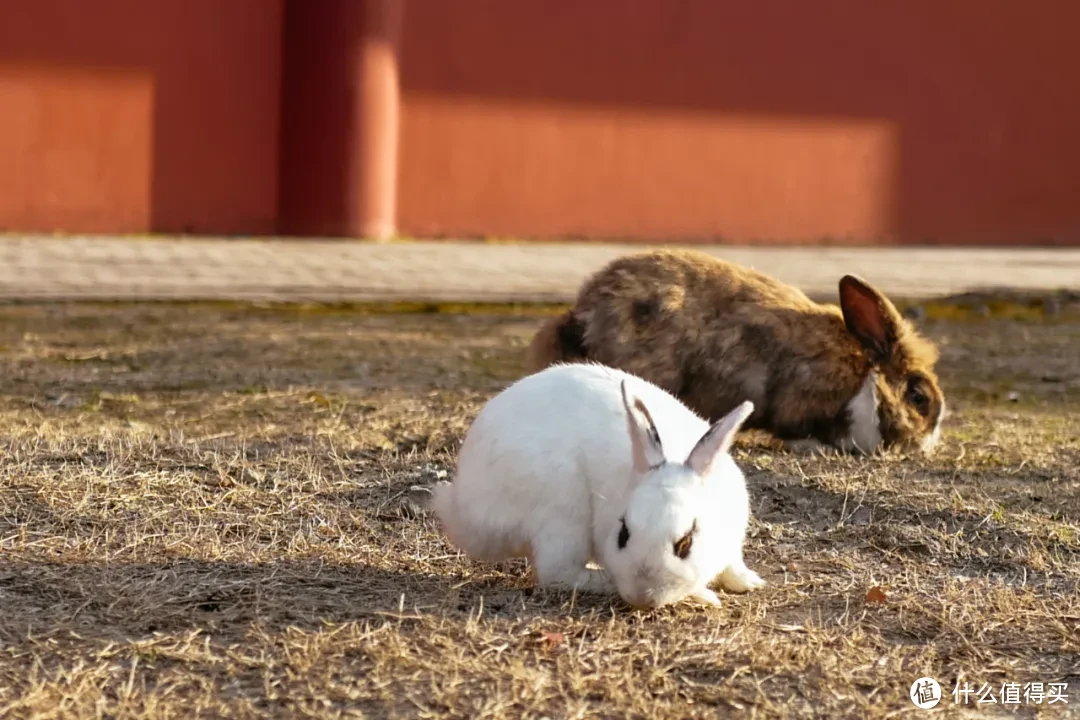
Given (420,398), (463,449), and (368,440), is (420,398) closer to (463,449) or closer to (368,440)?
(368,440)

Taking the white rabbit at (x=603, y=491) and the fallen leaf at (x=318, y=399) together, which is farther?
the fallen leaf at (x=318, y=399)

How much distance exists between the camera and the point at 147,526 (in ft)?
13.7

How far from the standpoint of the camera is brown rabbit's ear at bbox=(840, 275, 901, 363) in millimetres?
5637

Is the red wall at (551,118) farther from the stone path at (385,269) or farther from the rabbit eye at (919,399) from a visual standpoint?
the rabbit eye at (919,399)

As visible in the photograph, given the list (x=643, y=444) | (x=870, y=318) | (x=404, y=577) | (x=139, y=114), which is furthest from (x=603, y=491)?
(x=139, y=114)

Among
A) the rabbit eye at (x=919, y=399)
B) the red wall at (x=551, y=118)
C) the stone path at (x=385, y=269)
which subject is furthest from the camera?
the red wall at (x=551, y=118)

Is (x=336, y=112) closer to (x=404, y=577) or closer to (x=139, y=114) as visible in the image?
(x=139, y=114)

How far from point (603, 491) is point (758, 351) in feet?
6.88

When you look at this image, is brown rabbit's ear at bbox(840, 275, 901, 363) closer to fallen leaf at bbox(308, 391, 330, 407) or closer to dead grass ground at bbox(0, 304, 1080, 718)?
dead grass ground at bbox(0, 304, 1080, 718)

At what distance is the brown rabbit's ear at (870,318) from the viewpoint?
18.5 ft

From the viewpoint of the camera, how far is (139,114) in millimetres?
12875

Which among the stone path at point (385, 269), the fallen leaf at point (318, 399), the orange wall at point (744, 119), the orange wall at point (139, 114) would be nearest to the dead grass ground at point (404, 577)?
the fallen leaf at point (318, 399)

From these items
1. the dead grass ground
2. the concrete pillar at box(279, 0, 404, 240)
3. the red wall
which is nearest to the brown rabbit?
the dead grass ground

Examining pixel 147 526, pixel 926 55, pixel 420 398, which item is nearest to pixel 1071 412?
pixel 420 398
